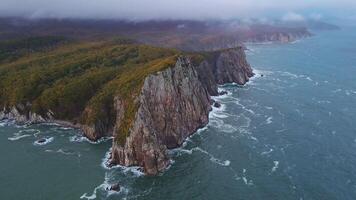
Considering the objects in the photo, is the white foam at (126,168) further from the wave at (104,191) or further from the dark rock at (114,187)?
the dark rock at (114,187)

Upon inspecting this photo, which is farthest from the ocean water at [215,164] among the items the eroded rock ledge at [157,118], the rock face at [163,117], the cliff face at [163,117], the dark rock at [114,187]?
the rock face at [163,117]

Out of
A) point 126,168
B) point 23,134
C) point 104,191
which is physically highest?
point 23,134

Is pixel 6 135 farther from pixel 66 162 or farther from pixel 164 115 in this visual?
pixel 164 115

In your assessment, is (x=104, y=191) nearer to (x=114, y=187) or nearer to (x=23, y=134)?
(x=114, y=187)

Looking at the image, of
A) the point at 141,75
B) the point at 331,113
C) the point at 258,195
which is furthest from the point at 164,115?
the point at 331,113

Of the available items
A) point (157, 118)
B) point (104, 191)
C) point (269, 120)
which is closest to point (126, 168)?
point (104, 191)

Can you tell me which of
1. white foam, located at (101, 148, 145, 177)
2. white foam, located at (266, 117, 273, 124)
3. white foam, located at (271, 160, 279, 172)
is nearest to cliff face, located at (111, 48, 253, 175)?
white foam, located at (101, 148, 145, 177)

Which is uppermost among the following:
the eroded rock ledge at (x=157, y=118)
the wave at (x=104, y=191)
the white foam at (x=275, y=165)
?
the eroded rock ledge at (x=157, y=118)

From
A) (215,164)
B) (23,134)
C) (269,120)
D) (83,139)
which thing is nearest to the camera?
(215,164)
